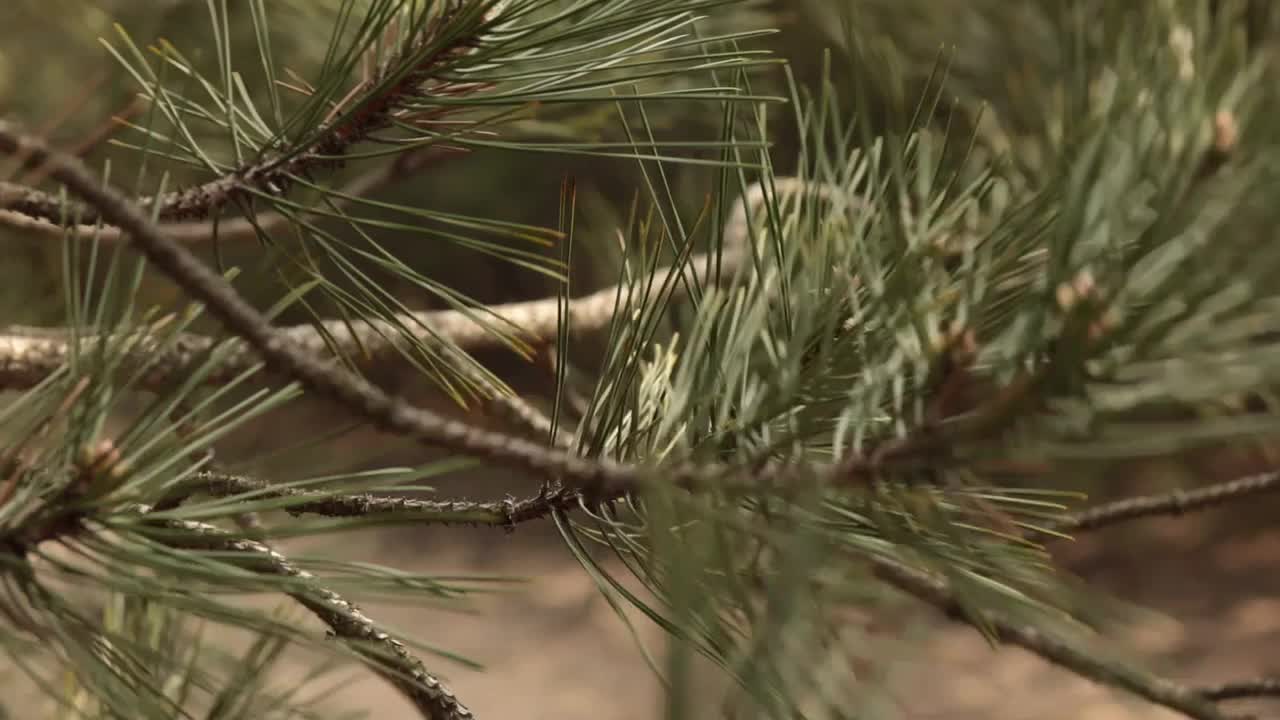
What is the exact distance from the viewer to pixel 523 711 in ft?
4.32

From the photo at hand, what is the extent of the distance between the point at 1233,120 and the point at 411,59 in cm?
19

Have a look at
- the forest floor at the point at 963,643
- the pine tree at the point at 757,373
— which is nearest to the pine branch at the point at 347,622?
the pine tree at the point at 757,373

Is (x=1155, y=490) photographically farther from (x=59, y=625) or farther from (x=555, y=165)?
(x=59, y=625)

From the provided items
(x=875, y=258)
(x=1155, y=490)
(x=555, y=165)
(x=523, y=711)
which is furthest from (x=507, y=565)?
(x=875, y=258)

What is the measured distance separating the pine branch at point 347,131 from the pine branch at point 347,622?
0.08 meters

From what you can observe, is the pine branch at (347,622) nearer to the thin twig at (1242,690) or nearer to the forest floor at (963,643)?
the thin twig at (1242,690)

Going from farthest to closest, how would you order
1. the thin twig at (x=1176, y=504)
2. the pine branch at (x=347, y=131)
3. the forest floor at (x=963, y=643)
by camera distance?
the forest floor at (x=963, y=643), the thin twig at (x=1176, y=504), the pine branch at (x=347, y=131)

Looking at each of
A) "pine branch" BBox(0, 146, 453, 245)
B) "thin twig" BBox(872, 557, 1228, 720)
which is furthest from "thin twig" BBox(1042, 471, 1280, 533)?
"pine branch" BBox(0, 146, 453, 245)

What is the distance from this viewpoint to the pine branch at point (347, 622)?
224mm

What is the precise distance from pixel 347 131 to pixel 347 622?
0.39 feet

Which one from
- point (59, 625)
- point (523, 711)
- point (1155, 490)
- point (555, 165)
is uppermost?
point (59, 625)

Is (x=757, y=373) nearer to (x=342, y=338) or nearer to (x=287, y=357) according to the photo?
(x=287, y=357)

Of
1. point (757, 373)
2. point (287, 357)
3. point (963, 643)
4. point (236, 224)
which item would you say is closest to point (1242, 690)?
point (757, 373)

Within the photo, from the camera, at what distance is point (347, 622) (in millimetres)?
266
